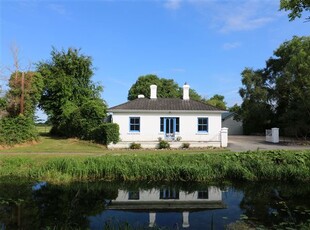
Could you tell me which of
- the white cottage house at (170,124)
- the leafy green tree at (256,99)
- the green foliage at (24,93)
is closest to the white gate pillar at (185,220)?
the white cottage house at (170,124)

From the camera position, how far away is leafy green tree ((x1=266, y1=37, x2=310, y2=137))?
1210 inches

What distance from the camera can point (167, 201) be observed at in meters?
12.2

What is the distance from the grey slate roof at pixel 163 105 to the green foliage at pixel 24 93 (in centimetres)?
753

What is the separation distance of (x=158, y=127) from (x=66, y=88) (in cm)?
1150

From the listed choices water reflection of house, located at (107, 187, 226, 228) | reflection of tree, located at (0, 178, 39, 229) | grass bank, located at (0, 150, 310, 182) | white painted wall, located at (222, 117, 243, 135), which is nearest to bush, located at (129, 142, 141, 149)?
grass bank, located at (0, 150, 310, 182)

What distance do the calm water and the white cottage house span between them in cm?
1233

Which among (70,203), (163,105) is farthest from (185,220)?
(163,105)

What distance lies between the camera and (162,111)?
2683cm

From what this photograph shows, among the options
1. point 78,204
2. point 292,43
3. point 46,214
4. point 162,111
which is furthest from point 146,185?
point 292,43

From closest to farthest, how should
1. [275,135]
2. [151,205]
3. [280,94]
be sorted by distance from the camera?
[151,205]
[275,135]
[280,94]

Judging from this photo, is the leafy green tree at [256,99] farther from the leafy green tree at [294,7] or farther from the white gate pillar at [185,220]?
the leafy green tree at [294,7]

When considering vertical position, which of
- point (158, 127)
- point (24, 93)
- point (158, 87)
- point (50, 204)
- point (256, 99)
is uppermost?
point (158, 87)

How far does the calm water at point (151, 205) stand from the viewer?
931 centimetres

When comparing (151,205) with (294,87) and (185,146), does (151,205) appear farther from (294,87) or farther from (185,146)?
(294,87)
